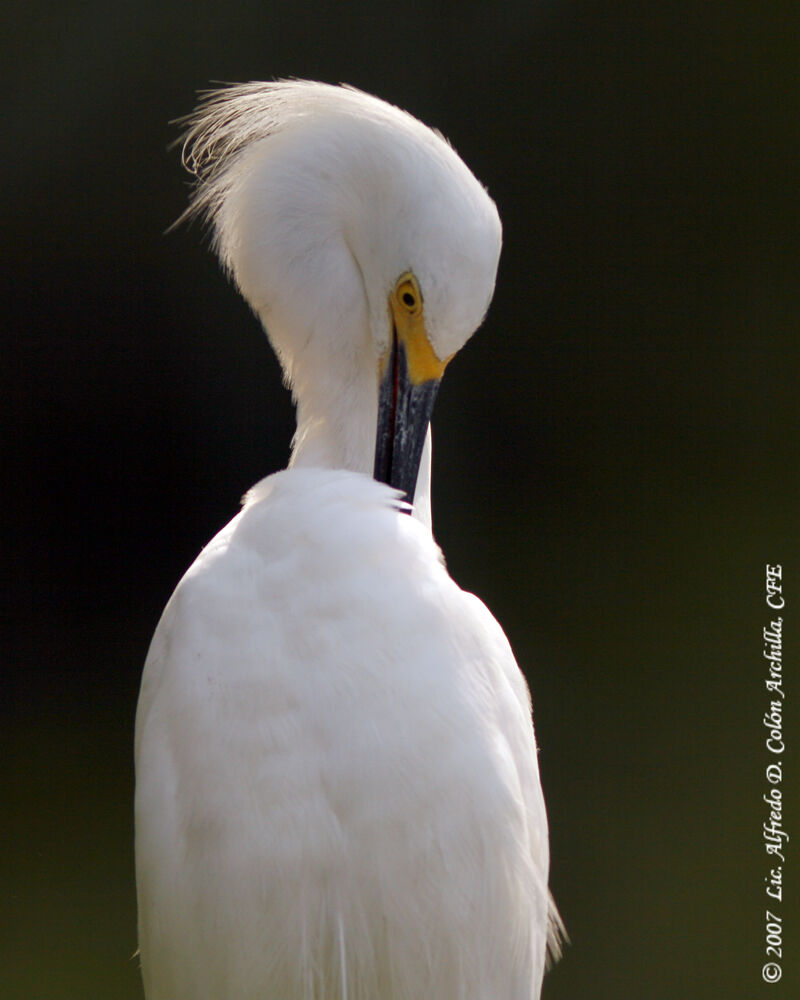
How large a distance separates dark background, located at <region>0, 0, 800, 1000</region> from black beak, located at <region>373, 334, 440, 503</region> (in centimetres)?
63

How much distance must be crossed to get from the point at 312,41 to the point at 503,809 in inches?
43.9

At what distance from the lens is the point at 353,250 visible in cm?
96

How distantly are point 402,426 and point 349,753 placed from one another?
332mm

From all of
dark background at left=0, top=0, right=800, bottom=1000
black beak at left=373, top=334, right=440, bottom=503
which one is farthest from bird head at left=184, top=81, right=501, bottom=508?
dark background at left=0, top=0, right=800, bottom=1000

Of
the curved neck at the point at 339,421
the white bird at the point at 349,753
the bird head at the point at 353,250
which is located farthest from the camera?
the curved neck at the point at 339,421

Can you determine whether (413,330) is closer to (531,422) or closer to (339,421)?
(339,421)

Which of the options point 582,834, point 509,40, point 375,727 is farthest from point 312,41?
point 582,834

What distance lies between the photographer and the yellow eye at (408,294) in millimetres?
898

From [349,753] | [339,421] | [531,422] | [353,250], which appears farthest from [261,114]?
[531,422]

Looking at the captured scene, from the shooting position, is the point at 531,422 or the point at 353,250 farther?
the point at 531,422

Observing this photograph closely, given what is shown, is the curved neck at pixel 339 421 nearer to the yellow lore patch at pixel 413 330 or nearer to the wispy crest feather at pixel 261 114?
the yellow lore patch at pixel 413 330

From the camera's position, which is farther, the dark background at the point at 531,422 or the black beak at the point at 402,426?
the dark background at the point at 531,422

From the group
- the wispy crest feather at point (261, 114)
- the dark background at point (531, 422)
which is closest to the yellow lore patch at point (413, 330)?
the wispy crest feather at point (261, 114)

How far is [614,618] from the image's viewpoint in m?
1.73
